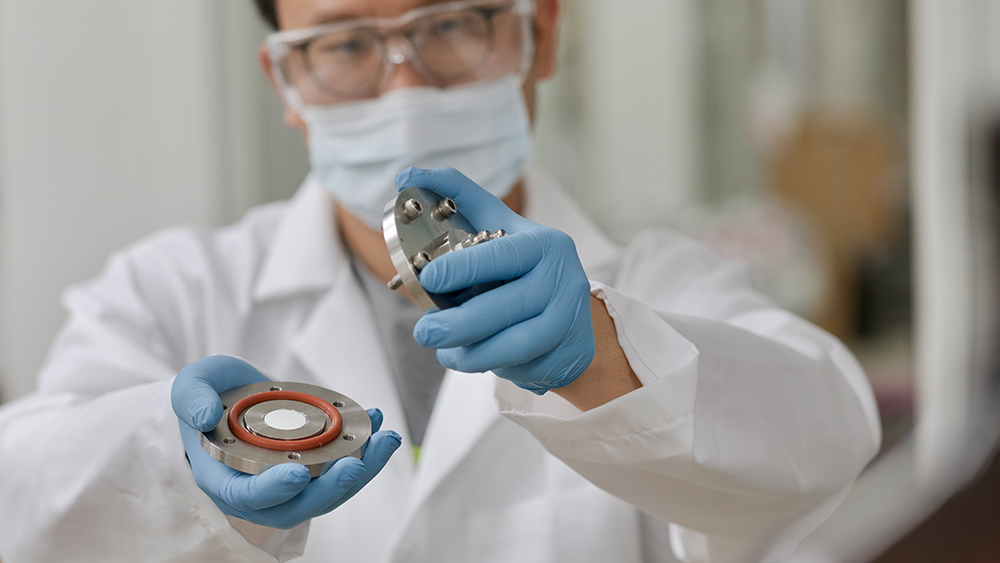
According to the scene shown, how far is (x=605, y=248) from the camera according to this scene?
887 millimetres

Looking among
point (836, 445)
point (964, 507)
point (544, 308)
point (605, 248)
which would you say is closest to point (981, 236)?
point (605, 248)

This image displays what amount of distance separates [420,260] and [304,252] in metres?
0.57

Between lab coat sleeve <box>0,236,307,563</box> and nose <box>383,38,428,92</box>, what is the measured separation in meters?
0.38

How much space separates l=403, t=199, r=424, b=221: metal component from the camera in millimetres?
388

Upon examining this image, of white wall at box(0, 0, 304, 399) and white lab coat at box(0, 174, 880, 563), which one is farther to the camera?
white wall at box(0, 0, 304, 399)

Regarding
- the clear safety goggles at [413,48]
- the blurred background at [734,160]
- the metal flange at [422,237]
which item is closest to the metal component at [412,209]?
the metal flange at [422,237]

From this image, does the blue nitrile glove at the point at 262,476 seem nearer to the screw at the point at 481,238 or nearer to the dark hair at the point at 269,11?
the screw at the point at 481,238

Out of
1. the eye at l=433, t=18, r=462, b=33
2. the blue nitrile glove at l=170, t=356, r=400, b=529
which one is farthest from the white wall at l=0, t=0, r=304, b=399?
the blue nitrile glove at l=170, t=356, r=400, b=529

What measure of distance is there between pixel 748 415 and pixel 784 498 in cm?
8

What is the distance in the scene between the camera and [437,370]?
2.94 ft

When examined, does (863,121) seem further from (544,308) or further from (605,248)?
(544,308)

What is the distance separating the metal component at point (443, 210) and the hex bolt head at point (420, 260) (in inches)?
1.4

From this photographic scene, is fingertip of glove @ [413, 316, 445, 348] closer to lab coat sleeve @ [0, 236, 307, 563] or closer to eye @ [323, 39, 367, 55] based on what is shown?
lab coat sleeve @ [0, 236, 307, 563]

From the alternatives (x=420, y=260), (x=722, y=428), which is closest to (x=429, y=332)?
(x=420, y=260)
